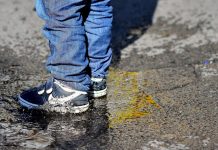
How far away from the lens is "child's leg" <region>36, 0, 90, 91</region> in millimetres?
2895

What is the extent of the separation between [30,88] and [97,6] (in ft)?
2.30

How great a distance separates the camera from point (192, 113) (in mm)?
3072

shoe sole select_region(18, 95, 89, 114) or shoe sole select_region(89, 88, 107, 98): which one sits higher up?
shoe sole select_region(89, 88, 107, 98)

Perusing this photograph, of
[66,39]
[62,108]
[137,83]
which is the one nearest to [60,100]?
[62,108]

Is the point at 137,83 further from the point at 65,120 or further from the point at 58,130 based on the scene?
the point at 58,130

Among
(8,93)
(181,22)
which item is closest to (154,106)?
(8,93)

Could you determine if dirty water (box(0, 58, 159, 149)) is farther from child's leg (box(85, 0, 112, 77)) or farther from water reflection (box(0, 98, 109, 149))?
child's leg (box(85, 0, 112, 77))

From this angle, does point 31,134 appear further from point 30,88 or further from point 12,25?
point 12,25

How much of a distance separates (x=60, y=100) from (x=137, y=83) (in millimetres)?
625

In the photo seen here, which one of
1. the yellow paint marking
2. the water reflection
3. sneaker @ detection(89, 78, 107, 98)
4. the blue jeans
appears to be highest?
the blue jeans

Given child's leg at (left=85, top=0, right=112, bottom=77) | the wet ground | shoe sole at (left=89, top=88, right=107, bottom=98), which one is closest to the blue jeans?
child's leg at (left=85, top=0, right=112, bottom=77)

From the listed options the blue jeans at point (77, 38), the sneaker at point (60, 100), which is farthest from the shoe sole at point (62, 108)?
the blue jeans at point (77, 38)

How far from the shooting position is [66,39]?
2.95 meters

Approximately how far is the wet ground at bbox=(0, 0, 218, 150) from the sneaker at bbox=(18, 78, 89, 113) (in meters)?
0.04
